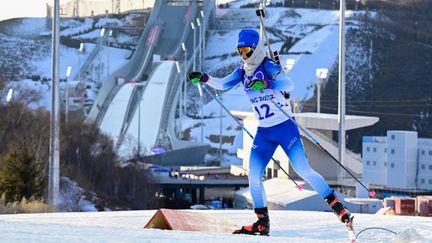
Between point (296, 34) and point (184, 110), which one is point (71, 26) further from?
point (184, 110)

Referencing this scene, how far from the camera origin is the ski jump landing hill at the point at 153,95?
62688 millimetres

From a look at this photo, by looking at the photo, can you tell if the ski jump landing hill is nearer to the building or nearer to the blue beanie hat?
the building

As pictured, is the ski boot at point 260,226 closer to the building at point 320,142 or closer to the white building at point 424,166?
the building at point 320,142

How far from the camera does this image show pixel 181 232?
27.3ft

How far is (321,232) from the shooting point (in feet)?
34.6

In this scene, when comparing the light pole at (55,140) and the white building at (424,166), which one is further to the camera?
the white building at (424,166)

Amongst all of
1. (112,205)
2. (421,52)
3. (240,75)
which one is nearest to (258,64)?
(240,75)

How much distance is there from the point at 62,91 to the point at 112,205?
1947 inches

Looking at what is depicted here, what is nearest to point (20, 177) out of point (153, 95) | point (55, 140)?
point (55, 140)

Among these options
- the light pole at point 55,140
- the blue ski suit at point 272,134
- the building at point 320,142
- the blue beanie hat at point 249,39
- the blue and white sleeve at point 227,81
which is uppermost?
the blue beanie hat at point 249,39

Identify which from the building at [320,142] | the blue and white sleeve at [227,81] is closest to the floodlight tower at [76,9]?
the building at [320,142]

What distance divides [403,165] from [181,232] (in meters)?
32.9

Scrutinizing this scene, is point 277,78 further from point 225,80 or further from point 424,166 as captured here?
point 424,166

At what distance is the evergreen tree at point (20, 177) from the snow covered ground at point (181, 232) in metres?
7.48
